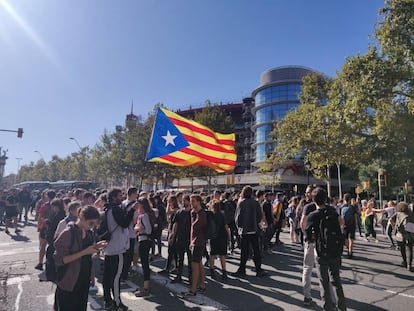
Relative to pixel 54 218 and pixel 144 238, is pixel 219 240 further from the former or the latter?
pixel 54 218

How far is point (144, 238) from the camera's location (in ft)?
19.4

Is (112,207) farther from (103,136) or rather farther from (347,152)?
(103,136)

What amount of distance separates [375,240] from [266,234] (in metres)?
5.83

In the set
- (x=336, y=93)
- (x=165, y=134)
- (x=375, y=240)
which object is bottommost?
(x=375, y=240)

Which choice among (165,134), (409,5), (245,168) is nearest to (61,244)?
(165,134)

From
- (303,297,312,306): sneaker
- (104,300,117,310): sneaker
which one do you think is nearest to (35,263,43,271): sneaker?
(104,300,117,310): sneaker

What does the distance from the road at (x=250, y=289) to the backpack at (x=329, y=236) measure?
1179 mm

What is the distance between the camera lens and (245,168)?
68188 millimetres

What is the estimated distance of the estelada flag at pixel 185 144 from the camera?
9.14m

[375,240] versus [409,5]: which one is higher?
[409,5]

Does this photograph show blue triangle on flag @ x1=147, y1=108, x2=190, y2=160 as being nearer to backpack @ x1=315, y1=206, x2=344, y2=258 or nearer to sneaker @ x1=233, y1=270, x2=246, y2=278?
sneaker @ x1=233, y1=270, x2=246, y2=278

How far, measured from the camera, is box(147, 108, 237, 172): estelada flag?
30.0 ft

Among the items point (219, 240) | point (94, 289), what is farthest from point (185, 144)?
point (94, 289)

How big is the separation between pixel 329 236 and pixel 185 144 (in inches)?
238
